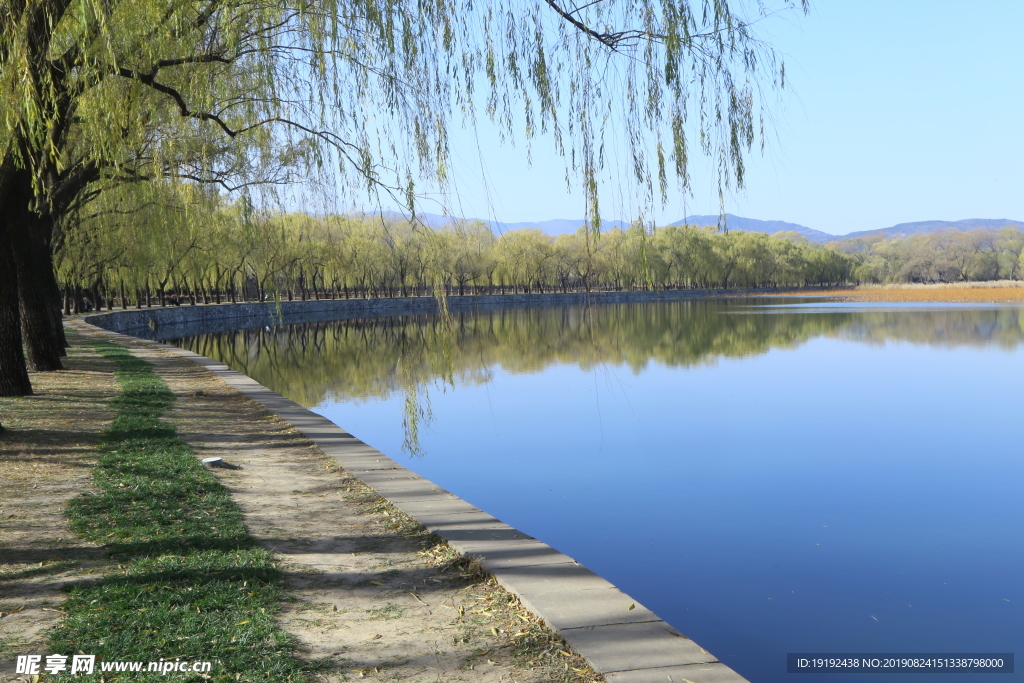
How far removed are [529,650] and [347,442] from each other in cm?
502

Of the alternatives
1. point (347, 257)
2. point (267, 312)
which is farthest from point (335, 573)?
point (267, 312)

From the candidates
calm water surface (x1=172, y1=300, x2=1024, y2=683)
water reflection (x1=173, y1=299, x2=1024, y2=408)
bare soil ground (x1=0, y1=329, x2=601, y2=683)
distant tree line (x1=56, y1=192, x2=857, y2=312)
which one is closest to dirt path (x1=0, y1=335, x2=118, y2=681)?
bare soil ground (x1=0, y1=329, x2=601, y2=683)

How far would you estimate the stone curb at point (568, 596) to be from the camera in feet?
10.4

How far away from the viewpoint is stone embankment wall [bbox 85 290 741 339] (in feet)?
107

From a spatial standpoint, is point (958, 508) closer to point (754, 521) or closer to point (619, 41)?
point (754, 521)

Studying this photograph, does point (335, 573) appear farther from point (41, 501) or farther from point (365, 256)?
point (365, 256)

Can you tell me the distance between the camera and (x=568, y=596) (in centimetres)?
389

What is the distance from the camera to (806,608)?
18.5ft

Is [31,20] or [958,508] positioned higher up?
[31,20]

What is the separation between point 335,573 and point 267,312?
150ft

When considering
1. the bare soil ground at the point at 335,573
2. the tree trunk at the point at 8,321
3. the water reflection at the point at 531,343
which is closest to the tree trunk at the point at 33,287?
the tree trunk at the point at 8,321

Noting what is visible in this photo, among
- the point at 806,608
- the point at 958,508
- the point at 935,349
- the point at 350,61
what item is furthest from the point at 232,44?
the point at 935,349

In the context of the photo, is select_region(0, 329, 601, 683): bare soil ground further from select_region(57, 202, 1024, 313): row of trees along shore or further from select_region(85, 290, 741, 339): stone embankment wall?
select_region(85, 290, 741, 339): stone embankment wall

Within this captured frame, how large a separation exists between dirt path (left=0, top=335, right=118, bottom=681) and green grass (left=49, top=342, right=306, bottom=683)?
0.12 m
